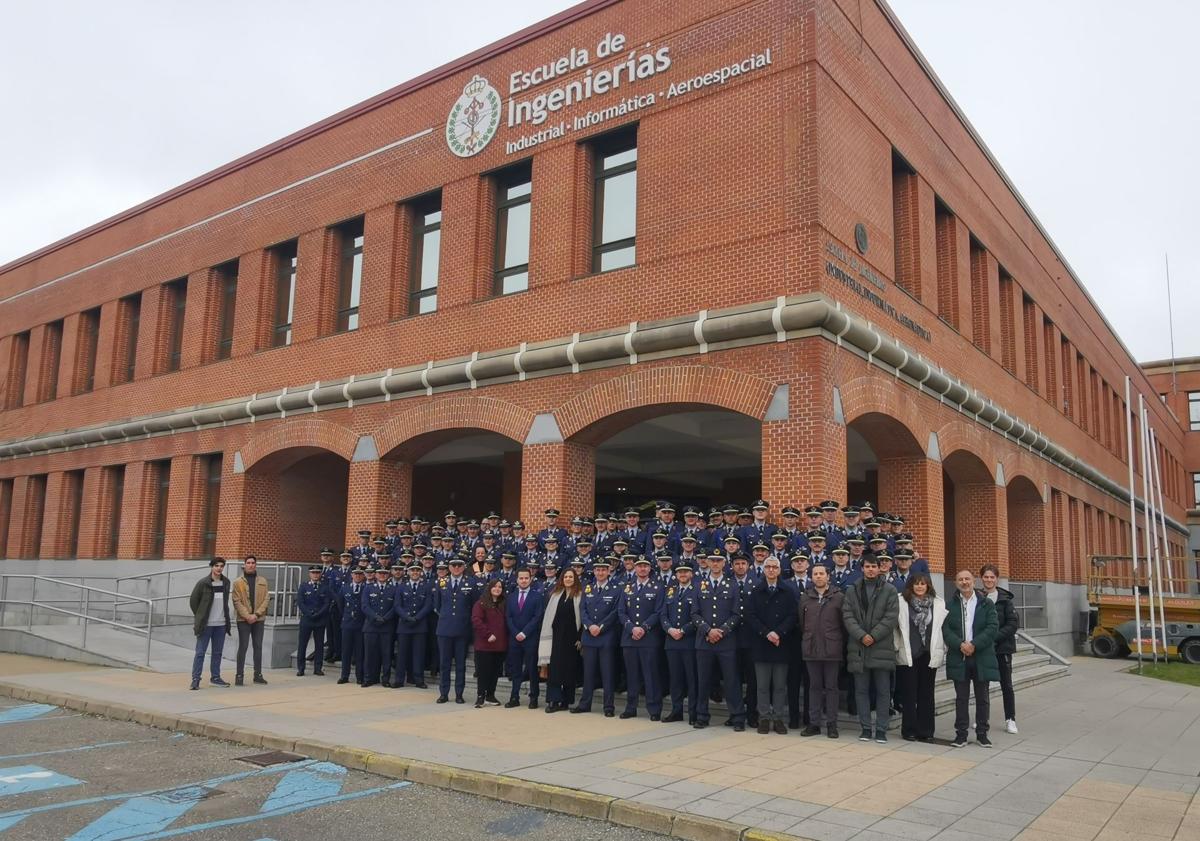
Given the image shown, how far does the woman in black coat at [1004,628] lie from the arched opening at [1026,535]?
14432 millimetres

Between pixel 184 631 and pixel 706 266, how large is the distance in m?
12.9

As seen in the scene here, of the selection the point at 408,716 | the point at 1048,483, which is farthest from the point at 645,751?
the point at 1048,483

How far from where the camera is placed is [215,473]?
2308 centimetres

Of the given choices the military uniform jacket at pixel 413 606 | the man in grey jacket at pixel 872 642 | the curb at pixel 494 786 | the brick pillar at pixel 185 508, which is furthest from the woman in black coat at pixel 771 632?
the brick pillar at pixel 185 508

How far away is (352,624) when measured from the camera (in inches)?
575

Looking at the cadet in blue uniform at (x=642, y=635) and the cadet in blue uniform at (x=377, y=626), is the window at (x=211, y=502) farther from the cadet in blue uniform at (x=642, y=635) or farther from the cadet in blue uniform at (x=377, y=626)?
the cadet in blue uniform at (x=642, y=635)

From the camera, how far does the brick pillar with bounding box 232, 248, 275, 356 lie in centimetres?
2212

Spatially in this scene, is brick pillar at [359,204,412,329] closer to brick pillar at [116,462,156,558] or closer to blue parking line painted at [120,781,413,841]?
brick pillar at [116,462,156,558]

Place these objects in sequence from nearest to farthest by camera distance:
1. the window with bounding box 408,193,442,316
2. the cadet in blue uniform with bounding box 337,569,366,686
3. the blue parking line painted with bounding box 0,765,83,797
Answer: the blue parking line painted with bounding box 0,765,83,797, the cadet in blue uniform with bounding box 337,569,366,686, the window with bounding box 408,193,442,316

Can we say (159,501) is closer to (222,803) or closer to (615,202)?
(615,202)

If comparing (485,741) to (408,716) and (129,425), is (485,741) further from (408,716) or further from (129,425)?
(129,425)

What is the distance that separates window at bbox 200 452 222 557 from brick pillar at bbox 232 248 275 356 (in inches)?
112

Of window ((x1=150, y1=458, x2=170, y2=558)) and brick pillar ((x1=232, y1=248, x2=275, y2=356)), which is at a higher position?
brick pillar ((x1=232, y1=248, x2=275, y2=356))

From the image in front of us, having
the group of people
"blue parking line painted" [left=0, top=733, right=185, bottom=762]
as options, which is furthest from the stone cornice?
"blue parking line painted" [left=0, top=733, right=185, bottom=762]
